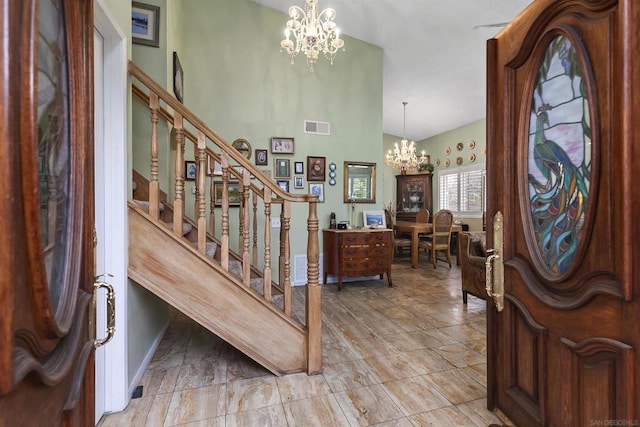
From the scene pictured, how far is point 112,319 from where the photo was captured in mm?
876

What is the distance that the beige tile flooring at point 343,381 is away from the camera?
1.57 meters

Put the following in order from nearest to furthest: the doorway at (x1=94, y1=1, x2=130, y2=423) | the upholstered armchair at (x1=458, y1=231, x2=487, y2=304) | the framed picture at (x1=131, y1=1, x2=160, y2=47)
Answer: the doorway at (x1=94, y1=1, x2=130, y2=423) → the framed picture at (x1=131, y1=1, x2=160, y2=47) → the upholstered armchair at (x1=458, y1=231, x2=487, y2=304)

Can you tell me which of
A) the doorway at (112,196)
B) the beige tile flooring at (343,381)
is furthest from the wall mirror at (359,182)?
the doorway at (112,196)

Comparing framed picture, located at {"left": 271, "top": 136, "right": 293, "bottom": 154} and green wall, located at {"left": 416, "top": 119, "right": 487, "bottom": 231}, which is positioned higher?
green wall, located at {"left": 416, "top": 119, "right": 487, "bottom": 231}

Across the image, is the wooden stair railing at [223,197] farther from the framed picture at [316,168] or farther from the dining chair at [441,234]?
the dining chair at [441,234]

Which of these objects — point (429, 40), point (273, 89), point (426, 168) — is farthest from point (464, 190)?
point (273, 89)

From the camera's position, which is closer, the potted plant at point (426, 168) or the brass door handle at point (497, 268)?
the brass door handle at point (497, 268)

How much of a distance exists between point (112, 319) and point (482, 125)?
290 inches

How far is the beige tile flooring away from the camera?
157 centimetres

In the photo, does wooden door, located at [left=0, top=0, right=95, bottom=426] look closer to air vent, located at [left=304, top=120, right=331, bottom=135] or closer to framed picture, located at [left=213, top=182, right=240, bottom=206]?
framed picture, located at [left=213, top=182, right=240, bottom=206]

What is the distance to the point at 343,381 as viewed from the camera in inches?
75.0

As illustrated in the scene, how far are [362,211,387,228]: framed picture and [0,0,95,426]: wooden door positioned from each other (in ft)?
12.6

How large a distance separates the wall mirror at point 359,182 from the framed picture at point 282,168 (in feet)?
2.91

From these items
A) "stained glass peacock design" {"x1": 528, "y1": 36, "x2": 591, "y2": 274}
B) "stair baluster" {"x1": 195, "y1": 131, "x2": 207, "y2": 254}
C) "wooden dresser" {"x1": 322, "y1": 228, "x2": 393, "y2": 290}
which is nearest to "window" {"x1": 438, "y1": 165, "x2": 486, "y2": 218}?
"wooden dresser" {"x1": 322, "y1": 228, "x2": 393, "y2": 290}
